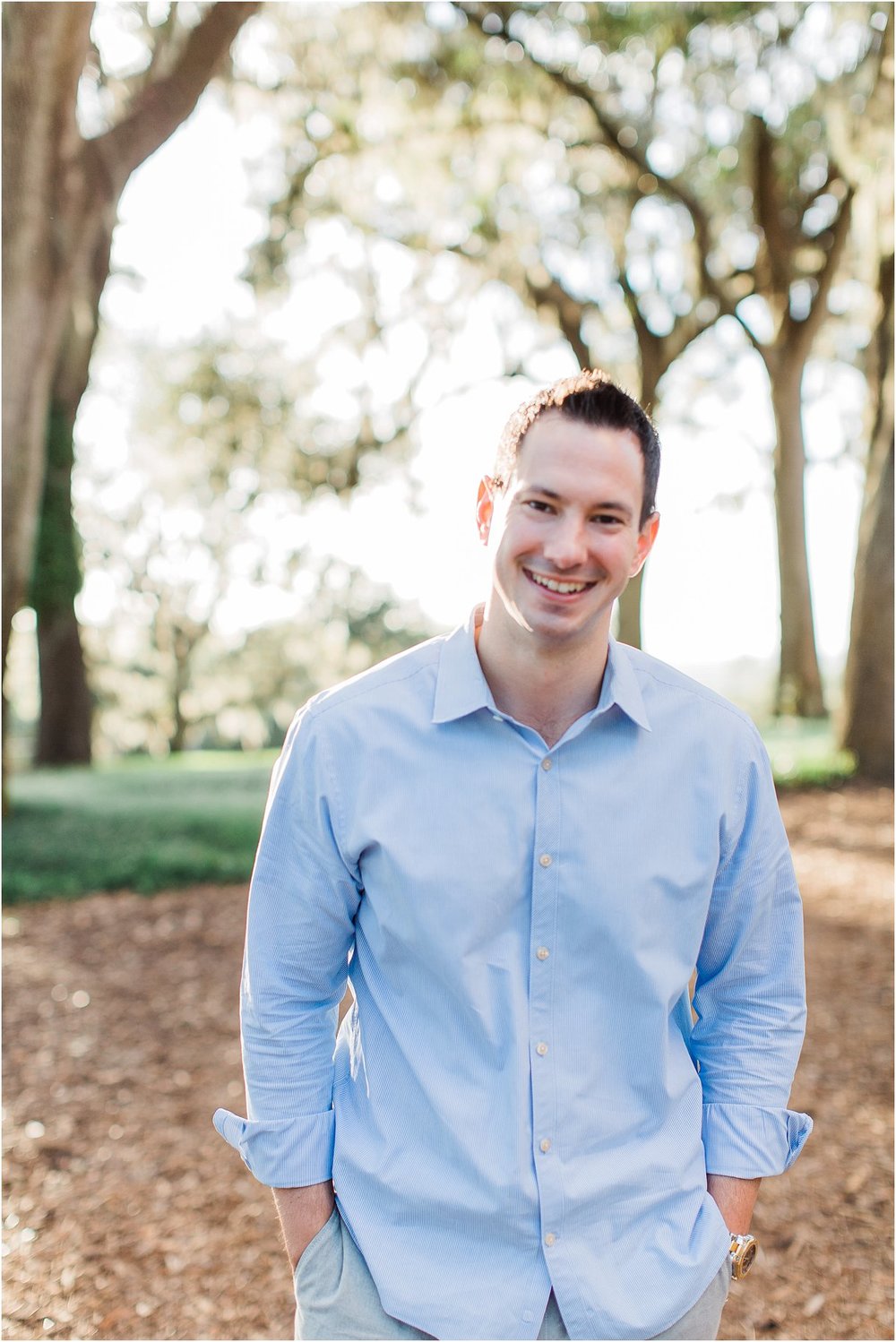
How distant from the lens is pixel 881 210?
11633 millimetres

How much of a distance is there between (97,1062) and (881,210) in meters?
11.0

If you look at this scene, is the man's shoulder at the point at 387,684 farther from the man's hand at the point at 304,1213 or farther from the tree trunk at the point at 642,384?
the tree trunk at the point at 642,384

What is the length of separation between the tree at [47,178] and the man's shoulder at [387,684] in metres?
6.49

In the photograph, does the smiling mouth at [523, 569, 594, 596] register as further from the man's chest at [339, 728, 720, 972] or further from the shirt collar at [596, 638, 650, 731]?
the man's chest at [339, 728, 720, 972]

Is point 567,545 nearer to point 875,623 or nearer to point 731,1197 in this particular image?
point 731,1197

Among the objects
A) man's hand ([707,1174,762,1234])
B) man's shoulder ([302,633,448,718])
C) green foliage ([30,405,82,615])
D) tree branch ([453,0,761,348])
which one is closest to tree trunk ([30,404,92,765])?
green foliage ([30,405,82,615])

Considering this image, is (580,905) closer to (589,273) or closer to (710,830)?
(710,830)

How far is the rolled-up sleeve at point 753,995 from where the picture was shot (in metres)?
2.08

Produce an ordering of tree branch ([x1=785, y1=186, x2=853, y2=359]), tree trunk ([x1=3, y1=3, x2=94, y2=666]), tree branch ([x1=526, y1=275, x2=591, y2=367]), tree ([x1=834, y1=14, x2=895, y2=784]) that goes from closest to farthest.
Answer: tree trunk ([x1=3, y1=3, x2=94, y2=666]) < tree ([x1=834, y1=14, x2=895, y2=784]) < tree branch ([x1=785, y1=186, x2=853, y2=359]) < tree branch ([x1=526, y1=275, x2=591, y2=367])

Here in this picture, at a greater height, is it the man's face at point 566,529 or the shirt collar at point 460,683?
the man's face at point 566,529

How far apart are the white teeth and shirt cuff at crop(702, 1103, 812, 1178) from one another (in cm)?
100

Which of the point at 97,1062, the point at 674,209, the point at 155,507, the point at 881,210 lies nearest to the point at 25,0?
the point at 97,1062

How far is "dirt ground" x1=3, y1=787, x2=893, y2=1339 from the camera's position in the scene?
3598 millimetres

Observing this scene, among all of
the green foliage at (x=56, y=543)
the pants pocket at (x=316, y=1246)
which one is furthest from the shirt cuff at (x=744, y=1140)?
the green foliage at (x=56, y=543)
